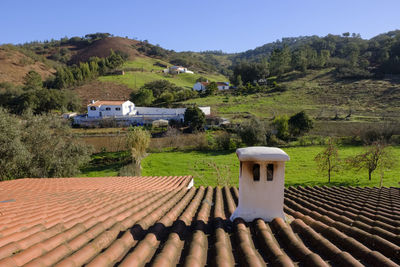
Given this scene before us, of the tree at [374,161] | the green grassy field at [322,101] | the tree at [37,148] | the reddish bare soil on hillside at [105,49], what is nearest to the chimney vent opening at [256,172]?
the tree at [37,148]

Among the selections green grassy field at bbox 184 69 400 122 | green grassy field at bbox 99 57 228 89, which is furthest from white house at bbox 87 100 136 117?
green grassy field at bbox 99 57 228 89

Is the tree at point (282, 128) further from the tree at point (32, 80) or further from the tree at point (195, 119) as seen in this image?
the tree at point (32, 80)

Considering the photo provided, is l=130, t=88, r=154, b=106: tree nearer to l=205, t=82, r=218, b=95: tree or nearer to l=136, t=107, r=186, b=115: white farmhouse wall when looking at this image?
l=136, t=107, r=186, b=115: white farmhouse wall

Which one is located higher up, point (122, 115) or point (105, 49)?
point (105, 49)

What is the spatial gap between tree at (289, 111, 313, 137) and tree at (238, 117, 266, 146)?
508cm

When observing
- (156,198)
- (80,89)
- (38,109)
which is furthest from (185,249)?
(80,89)

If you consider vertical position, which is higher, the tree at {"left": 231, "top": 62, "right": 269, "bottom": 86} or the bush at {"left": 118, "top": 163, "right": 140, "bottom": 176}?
the tree at {"left": 231, "top": 62, "right": 269, "bottom": 86}

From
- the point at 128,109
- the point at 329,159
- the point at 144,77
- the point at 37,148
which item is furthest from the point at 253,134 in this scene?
the point at 144,77

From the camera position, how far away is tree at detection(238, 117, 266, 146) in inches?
1216

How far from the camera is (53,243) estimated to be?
274 centimetres

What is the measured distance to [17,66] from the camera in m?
87.7

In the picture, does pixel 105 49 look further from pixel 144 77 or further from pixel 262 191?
pixel 262 191

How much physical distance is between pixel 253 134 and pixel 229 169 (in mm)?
10478

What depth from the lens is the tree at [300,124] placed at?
3381cm
